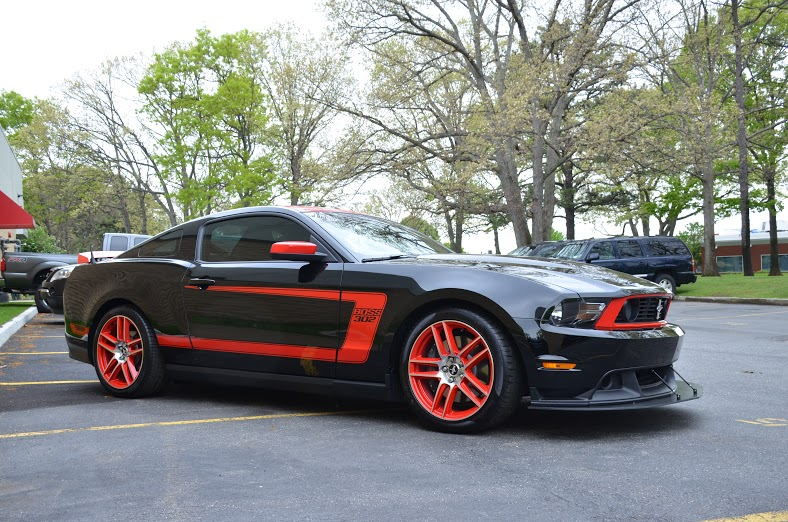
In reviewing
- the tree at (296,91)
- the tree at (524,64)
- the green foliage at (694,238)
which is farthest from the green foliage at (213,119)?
the green foliage at (694,238)

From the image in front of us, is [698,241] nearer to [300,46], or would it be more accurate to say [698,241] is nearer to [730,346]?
[300,46]

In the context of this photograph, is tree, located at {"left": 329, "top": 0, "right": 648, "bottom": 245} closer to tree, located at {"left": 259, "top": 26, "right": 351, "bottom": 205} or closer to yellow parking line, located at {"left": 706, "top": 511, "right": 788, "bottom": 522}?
tree, located at {"left": 259, "top": 26, "right": 351, "bottom": 205}

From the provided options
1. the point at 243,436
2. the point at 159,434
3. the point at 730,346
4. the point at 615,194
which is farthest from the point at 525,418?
the point at 615,194

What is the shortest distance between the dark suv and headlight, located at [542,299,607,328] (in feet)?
60.3

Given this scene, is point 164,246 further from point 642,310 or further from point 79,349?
point 642,310

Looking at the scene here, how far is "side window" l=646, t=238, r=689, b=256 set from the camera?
2242 centimetres

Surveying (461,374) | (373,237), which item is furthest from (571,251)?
(461,374)

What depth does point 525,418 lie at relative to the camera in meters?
4.82

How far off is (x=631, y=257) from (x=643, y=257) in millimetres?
354

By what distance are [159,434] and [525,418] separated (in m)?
2.31

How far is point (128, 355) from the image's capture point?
5.82m

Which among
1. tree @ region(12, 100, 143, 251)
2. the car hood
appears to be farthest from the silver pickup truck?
tree @ region(12, 100, 143, 251)

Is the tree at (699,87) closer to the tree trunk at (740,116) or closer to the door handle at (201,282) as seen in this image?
the tree trunk at (740,116)

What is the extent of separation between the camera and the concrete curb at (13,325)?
10113mm
